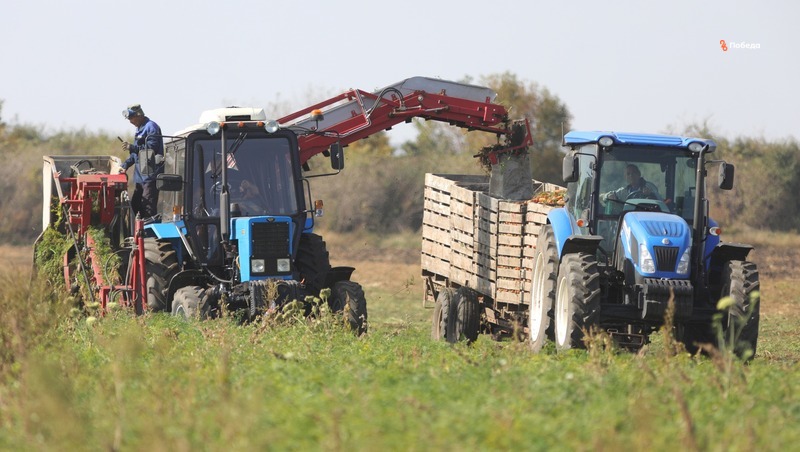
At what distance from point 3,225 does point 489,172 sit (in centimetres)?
2423

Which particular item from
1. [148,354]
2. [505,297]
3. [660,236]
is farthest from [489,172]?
[148,354]

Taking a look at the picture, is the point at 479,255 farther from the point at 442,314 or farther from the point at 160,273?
the point at 160,273

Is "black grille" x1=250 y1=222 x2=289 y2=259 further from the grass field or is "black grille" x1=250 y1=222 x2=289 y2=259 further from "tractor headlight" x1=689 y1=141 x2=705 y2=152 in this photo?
"tractor headlight" x1=689 y1=141 x2=705 y2=152

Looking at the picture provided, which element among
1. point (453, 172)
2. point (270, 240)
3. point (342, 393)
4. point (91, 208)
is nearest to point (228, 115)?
point (270, 240)

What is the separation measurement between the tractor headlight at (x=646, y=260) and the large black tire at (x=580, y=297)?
38 cm

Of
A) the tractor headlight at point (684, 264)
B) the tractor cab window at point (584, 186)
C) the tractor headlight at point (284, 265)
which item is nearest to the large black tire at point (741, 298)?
the tractor headlight at point (684, 264)

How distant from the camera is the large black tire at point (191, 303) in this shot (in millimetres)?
12977

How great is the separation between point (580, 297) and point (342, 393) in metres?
3.68

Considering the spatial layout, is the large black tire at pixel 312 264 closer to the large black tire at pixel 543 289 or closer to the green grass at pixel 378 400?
the large black tire at pixel 543 289

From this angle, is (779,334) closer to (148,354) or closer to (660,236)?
(660,236)

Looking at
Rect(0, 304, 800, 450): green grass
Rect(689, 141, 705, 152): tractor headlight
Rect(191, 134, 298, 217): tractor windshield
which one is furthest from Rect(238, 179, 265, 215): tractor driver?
Rect(689, 141, 705, 152): tractor headlight

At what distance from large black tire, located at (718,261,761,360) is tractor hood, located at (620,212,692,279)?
0.36 m

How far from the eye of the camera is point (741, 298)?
1091cm

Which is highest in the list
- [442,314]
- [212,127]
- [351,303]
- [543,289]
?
[212,127]
